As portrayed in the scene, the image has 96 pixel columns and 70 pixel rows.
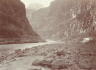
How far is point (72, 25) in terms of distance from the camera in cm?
11156

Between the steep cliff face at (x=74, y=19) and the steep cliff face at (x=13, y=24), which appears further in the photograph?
the steep cliff face at (x=74, y=19)

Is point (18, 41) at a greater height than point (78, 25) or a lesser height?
lesser

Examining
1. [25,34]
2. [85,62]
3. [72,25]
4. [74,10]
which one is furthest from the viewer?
[74,10]

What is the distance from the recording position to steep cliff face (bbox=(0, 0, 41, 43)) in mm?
70938

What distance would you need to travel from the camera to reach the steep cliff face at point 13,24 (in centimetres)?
7094

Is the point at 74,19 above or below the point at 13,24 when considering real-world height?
above

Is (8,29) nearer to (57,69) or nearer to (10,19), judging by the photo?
(10,19)

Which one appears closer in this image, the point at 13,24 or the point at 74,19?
the point at 13,24

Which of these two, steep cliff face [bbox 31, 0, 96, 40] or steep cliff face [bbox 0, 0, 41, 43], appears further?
steep cliff face [bbox 31, 0, 96, 40]

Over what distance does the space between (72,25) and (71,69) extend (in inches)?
3745

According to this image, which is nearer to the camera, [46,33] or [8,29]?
[8,29]

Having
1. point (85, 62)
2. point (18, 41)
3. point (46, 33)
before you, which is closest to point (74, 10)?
point (46, 33)

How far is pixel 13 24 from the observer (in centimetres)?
7862

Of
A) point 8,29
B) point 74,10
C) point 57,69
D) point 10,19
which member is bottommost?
point 57,69
